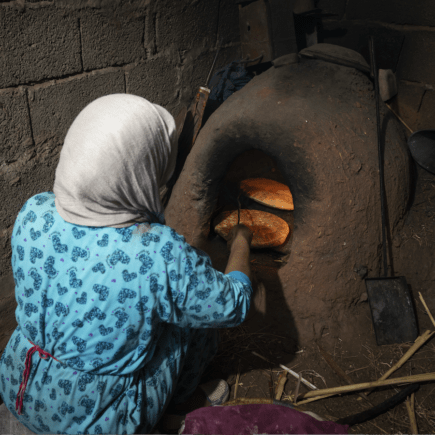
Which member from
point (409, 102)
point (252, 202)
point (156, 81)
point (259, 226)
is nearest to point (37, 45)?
point (156, 81)

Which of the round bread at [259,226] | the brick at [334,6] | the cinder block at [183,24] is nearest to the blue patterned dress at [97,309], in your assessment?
the round bread at [259,226]

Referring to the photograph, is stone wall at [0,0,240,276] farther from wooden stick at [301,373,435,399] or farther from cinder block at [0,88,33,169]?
wooden stick at [301,373,435,399]

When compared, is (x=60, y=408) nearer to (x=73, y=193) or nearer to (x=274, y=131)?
(x=73, y=193)

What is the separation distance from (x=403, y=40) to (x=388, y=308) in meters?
1.90

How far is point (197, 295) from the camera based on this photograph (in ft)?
4.40

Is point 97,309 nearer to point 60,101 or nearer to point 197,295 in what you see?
point 197,295

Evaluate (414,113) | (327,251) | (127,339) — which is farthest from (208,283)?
(414,113)

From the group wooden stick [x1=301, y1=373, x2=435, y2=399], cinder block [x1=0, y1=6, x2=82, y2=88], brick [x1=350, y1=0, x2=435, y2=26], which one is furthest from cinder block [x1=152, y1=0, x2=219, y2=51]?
wooden stick [x1=301, y1=373, x2=435, y2=399]

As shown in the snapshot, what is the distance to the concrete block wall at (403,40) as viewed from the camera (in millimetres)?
2752

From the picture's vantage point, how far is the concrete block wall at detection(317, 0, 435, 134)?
9.03 ft

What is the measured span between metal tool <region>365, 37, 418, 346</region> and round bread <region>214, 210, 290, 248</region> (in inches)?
26.2

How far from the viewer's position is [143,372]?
1541 mm

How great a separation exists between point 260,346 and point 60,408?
1.21 meters

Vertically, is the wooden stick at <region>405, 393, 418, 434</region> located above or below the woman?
below
